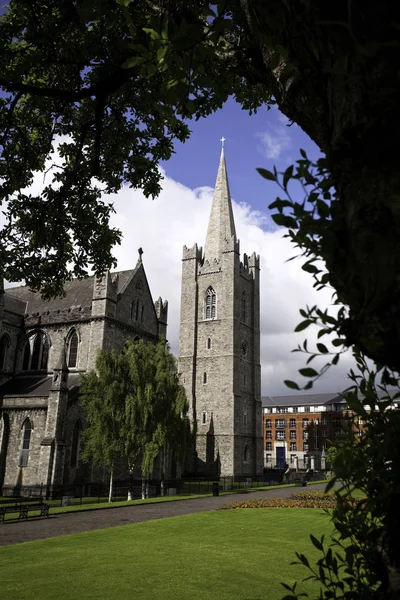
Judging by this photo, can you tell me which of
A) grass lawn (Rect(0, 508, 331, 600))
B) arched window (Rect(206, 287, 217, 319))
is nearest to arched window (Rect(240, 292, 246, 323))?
arched window (Rect(206, 287, 217, 319))

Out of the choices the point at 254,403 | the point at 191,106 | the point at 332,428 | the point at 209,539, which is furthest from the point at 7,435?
the point at 332,428

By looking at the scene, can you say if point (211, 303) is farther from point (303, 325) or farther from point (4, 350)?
point (303, 325)

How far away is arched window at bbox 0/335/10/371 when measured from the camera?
1563 inches

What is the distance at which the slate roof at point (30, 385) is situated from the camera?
34816 millimetres

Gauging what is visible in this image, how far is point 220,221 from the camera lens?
63750 millimetres

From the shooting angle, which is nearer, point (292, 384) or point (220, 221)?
point (292, 384)

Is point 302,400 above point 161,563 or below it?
above

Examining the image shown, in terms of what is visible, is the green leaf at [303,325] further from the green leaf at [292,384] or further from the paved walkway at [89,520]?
the paved walkway at [89,520]

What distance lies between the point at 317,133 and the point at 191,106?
67cm

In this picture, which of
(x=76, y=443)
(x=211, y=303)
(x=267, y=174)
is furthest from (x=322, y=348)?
(x=211, y=303)

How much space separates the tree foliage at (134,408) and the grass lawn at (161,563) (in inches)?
461

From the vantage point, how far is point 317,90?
2486 millimetres

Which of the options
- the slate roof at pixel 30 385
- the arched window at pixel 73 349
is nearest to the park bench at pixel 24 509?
the slate roof at pixel 30 385

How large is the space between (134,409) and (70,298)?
49.8 ft
